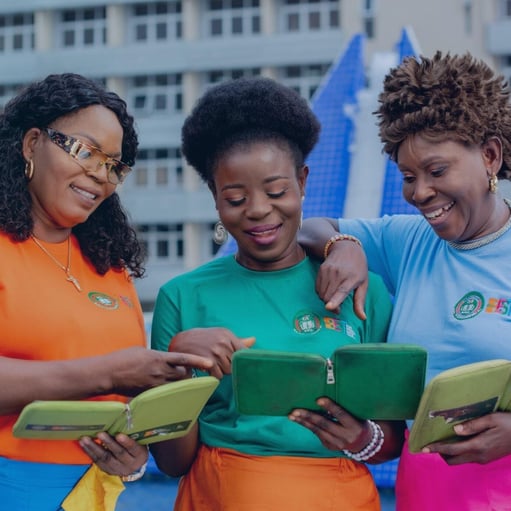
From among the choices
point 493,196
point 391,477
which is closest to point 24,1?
point 391,477

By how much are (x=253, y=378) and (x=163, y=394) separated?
19 centimetres

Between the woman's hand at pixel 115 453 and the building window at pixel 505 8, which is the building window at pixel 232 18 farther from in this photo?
the woman's hand at pixel 115 453

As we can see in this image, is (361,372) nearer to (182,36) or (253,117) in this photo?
Answer: (253,117)

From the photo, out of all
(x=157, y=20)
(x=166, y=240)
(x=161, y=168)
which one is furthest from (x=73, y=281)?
(x=157, y=20)

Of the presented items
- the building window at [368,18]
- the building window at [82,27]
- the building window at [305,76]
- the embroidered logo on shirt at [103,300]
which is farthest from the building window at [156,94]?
the embroidered logo on shirt at [103,300]

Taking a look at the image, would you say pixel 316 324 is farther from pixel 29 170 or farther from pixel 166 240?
pixel 166 240

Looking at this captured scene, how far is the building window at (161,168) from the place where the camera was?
75.0 feet

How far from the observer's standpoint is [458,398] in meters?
1.83

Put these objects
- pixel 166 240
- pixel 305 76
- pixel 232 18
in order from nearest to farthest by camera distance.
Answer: pixel 305 76 < pixel 166 240 < pixel 232 18

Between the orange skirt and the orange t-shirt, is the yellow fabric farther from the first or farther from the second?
the orange skirt

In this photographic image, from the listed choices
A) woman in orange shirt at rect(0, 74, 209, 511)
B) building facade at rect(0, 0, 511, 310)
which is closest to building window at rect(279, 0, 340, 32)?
building facade at rect(0, 0, 511, 310)

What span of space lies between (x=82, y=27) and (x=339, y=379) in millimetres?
23703

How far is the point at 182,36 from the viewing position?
23.4m

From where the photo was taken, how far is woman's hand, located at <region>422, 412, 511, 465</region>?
6.37ft
